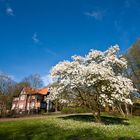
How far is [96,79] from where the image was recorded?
3059cm

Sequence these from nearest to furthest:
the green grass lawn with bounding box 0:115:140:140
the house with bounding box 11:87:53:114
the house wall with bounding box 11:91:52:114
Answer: the green grass lawn with bounding box 0:115:140:140 < the house with bounding box 11:87:53:114 < the house wall with bounding box 11:91:52:114

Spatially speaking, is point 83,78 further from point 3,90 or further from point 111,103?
point 3,90

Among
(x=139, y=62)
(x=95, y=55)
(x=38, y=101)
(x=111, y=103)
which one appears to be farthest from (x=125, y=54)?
(x=38, y=101)

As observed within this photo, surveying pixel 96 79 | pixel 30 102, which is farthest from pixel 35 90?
pixel 96 79

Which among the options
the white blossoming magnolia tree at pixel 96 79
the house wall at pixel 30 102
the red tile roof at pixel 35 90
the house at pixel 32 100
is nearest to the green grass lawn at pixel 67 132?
the white blossoming magnolia tree at pixel 96 79

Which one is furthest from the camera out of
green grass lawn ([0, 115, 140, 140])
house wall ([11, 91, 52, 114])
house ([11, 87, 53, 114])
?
house wall ([11, 91, 52, 114])

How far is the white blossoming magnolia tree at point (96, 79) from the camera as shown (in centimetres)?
3095

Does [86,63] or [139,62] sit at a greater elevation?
[139,62]

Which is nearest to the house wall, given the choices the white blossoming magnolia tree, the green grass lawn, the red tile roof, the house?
the house

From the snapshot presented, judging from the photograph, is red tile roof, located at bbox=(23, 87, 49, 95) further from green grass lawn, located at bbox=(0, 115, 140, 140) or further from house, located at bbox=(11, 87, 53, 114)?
green grass lawn, located at bbox=(0, 115, 140, 140)

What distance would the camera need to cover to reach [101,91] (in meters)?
31.7

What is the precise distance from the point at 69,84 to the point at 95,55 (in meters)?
6.13

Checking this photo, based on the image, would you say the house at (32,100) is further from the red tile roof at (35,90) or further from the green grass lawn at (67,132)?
the green grass lawn at (67,132)

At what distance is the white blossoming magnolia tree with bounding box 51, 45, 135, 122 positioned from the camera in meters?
31.0
